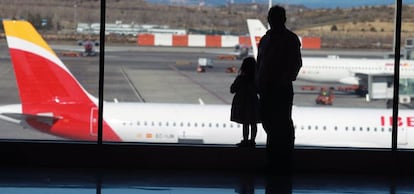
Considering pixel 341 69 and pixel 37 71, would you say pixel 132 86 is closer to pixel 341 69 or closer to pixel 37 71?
pixel 37 71

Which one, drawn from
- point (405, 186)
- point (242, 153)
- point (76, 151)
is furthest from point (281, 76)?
point (76, 151)

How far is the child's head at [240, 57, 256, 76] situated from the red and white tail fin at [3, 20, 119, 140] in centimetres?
528

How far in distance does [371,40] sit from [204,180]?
1163 cm

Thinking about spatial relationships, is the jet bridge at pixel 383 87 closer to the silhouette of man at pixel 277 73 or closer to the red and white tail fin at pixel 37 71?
the red and white tail fin at pixel 37 71

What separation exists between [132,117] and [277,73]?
629 centimetres

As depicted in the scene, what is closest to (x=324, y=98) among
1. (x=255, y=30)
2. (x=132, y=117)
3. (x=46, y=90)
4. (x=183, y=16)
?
(x=255, y=30)

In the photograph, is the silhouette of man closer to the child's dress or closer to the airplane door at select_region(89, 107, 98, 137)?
the child's dress

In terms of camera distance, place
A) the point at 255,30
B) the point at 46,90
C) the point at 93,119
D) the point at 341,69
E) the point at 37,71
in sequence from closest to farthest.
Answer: the point at 93,119, the point at 37,71, the point at 46,90, the point at 255,30, the point at 341,69

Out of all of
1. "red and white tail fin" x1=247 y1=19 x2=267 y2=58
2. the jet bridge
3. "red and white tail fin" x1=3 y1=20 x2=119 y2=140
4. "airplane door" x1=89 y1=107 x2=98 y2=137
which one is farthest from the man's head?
the jet bridge

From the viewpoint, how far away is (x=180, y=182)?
13.3 ft

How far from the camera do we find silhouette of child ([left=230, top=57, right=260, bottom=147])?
4.46 metres

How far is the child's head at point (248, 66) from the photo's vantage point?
4.43 metres

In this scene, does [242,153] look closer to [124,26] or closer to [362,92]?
[124,26]

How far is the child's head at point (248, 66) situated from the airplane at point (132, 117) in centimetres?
423
